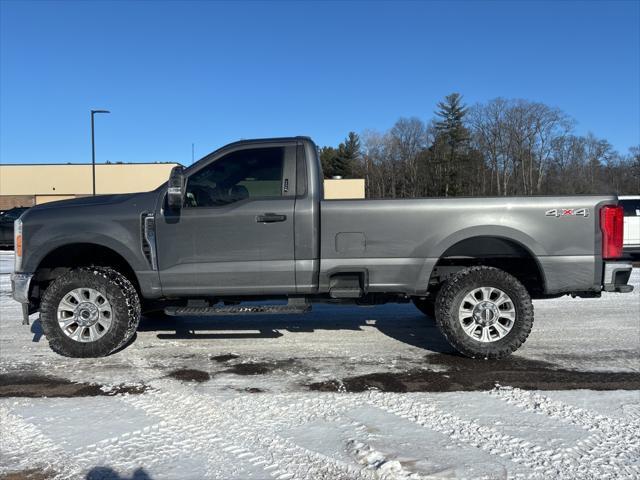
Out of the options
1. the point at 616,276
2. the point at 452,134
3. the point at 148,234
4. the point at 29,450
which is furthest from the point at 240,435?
the point at 452,134

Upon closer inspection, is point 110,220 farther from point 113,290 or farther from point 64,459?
point 64,459

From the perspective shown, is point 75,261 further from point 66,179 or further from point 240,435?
point 66,179

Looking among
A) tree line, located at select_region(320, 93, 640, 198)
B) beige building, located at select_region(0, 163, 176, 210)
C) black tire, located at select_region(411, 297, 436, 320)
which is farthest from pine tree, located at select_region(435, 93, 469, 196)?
black tire, located at select_region(411, 297, 436, 320)

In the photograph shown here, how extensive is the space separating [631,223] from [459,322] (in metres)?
12.0

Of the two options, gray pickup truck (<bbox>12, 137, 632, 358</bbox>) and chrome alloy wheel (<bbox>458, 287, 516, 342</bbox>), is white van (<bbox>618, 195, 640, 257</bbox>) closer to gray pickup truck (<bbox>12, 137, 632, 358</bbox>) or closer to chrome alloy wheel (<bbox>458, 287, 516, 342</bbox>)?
gray pickup truck (<bbox>12, 137, 632, 358</bbox>)

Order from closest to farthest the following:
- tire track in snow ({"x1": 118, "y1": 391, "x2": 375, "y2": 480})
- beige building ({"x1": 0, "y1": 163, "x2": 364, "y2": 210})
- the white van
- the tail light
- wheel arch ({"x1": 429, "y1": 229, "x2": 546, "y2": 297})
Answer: tire track in snow ({"x1": 118, "y1": 391, "x2": 375, "y2": 480}), the tail light, wheel arch ({"x1": 429, "y1": 229, "x2": 546, "y2": 297}), the white van, beige building ({"x1": 0, "y1": 163, "x2": 364, "y2": 210})

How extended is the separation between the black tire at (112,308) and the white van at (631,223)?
46.2ft

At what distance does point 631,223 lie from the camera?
14.1m

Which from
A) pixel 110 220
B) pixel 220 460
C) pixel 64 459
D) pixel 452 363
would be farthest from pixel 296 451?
pixel 110 220

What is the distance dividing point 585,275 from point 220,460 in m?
3.86

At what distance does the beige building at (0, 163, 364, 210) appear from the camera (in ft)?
138

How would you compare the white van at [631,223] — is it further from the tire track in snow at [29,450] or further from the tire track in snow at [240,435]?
the tire track in snow at [29,450]

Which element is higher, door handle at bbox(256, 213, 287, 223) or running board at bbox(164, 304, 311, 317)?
door handle at bbox(256, 213, 287, 223)

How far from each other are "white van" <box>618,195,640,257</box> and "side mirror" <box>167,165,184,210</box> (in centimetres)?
1356
